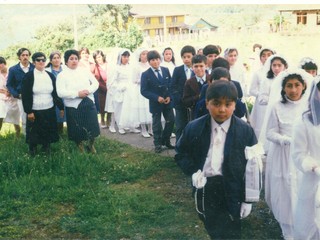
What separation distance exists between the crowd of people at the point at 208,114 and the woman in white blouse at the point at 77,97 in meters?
0.01

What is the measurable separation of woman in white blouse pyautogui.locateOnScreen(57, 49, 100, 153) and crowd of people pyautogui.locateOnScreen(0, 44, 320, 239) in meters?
0.01

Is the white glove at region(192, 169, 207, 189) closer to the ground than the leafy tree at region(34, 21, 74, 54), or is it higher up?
closer to the ground

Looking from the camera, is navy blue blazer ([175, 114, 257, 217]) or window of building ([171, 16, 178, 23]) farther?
window of building ([171, 16, 178, 23])

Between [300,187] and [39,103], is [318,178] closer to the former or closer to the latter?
[300,187]

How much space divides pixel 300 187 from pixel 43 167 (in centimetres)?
322

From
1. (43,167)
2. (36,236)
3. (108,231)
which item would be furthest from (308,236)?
(43,167)

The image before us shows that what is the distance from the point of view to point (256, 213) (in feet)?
12.7

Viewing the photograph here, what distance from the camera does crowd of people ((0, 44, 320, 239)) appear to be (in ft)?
8.07

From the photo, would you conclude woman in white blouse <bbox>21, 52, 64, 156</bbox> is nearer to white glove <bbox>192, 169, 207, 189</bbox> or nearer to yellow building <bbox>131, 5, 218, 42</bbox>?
yellow building <bbox>131, 5, 218, 42</bbox>

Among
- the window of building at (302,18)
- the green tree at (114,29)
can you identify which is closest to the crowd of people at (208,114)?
the window of building at (302,18)

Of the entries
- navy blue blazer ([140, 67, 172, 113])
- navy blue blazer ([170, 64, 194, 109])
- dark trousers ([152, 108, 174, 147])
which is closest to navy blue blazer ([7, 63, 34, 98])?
navy blue blazer ([140, 67, 172, 113])

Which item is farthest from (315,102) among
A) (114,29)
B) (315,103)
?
(114,29)

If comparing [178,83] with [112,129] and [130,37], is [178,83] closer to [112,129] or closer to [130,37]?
[112,129]

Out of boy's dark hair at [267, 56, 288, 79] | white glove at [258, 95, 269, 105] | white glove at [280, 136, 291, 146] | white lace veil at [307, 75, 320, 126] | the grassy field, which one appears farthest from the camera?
white glove at [258, 95, 269, 105]
